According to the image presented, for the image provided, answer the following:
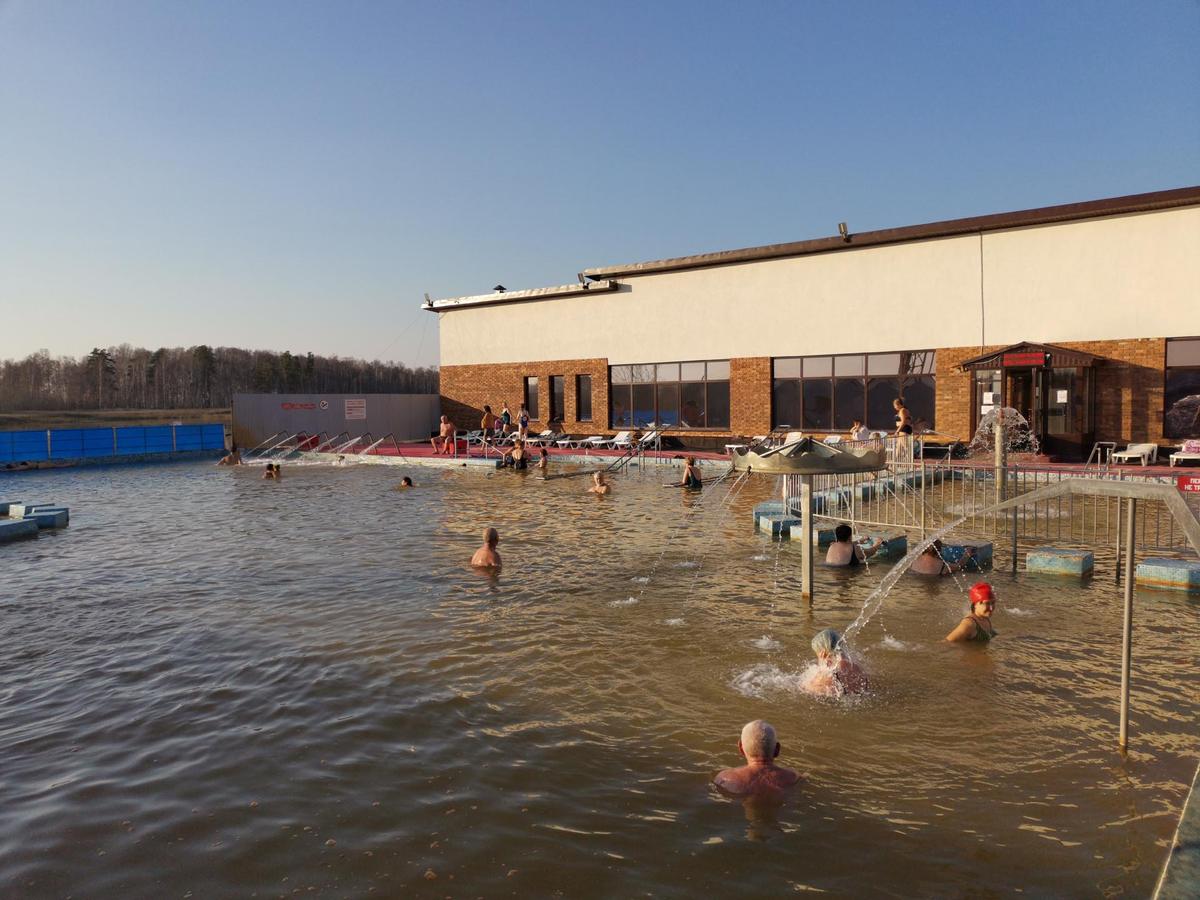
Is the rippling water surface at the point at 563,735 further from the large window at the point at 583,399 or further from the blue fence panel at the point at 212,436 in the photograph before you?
the blue fence panel at the point at 212,436

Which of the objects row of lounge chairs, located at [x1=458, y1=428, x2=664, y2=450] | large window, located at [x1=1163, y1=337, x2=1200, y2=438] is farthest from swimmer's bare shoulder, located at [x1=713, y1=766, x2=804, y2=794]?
row of lounge chairs, located at [x1=458, y1=428, x2=664, y2=450]

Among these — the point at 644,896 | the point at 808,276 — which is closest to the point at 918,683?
the point at 644,896

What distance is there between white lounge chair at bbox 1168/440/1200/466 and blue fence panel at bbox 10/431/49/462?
37644 mm

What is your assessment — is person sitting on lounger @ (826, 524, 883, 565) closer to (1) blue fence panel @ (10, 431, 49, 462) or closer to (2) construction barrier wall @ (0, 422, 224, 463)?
(2) construction barrier wall @ (0, 422, 224, 463)

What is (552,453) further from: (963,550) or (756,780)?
(756,780)

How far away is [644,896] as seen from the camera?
13.4 ft

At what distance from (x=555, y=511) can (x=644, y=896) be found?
13.2 meters

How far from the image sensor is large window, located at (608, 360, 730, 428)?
98.6 feet

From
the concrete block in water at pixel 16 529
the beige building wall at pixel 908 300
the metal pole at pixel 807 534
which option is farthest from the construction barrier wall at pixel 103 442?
the metal pole at pixel 807 534

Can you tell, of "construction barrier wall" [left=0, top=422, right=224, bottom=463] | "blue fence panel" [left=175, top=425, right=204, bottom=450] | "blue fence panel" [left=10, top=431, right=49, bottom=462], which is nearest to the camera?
"blue fence panel" [left=10, top=431, right=49, bottom=462]

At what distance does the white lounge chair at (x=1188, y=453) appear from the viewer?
19.0 meters

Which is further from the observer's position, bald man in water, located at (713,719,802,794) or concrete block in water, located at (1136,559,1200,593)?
concrete block in water, located at (1136,559,1200,593)

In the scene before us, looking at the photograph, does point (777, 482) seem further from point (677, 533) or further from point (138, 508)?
point (138, 508)

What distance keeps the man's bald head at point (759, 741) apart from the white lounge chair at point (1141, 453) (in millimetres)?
19138
